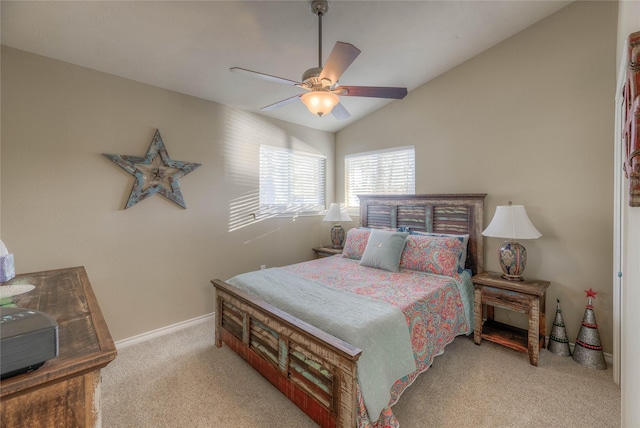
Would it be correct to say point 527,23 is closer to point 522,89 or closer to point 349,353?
point 522,89

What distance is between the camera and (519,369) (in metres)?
2.32

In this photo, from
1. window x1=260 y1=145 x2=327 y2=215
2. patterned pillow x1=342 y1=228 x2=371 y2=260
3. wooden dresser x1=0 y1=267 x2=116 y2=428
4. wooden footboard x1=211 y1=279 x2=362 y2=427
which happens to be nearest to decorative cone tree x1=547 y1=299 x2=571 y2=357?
patterned pillow x1=342 y1=228 x2=371 y2=260

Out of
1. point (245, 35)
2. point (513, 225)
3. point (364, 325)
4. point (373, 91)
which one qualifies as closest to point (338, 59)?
point (373, 91)

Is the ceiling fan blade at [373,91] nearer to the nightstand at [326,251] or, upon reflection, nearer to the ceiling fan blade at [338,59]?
the ceiling fan blade at [338,59]

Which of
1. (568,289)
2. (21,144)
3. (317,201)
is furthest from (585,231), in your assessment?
(21,144)

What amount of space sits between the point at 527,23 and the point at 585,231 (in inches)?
81.1

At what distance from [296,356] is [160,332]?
192 cm

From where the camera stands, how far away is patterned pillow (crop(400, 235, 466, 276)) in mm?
2730

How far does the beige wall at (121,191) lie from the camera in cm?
220

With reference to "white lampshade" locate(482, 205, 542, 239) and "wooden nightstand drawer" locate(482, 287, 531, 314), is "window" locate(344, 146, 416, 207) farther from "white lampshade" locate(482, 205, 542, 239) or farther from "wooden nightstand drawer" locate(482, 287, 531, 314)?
"wooden nightstand drawer" locate(482, 287, 531, 314)

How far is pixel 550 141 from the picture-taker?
265 cm

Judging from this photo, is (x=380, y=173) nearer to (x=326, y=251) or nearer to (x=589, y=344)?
(x=326, y=251)

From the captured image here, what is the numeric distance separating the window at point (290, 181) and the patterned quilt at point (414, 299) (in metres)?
1.22

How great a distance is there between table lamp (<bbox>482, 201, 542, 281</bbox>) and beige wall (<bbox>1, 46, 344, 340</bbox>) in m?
A: 2.73
